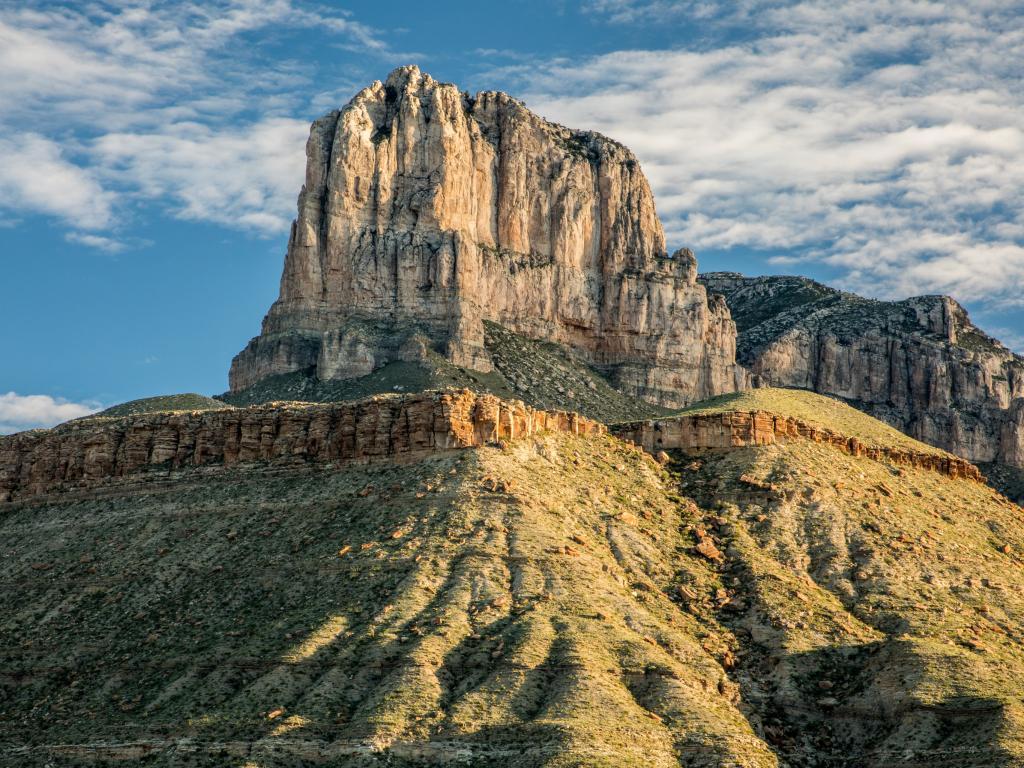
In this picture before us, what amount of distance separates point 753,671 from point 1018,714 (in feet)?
45.0

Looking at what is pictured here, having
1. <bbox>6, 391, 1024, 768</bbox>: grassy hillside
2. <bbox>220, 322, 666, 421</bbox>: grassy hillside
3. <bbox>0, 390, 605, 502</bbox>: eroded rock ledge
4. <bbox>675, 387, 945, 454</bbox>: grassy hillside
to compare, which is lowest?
<bbox>6, 391, 1024, 768</bbox>: grassy hillside

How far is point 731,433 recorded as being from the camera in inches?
4525

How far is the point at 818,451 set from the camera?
4535 inches

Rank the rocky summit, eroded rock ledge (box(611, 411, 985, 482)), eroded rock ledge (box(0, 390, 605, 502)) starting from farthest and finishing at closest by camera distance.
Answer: eroded rock ledge (box(611, 411, 985, 482)) < eroded rock ledge (box(0, 390, 605, 502)) < the rocky summit

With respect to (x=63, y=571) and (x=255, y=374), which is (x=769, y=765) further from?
(x=255, y=374)

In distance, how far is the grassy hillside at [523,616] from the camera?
241 ft

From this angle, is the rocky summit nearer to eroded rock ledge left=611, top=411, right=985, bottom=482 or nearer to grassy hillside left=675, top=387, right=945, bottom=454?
eroded rock ledge left=611, top=411, right=985, bottom=482

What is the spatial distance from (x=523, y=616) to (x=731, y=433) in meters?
37.2

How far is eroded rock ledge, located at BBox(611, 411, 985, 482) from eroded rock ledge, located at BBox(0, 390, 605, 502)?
4350 mm

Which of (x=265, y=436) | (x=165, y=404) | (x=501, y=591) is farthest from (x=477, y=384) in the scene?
(x=501, y=591)

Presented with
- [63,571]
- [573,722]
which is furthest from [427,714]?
[63,571]

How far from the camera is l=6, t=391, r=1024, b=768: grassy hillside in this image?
73.3m

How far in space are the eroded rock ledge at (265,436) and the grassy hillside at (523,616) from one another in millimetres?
1749

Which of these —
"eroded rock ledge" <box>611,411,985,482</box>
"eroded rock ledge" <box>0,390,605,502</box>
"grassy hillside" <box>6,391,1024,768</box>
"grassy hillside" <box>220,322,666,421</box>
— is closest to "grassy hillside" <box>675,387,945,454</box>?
"eroded rock ledge" <box>611,411,985,482</box>
